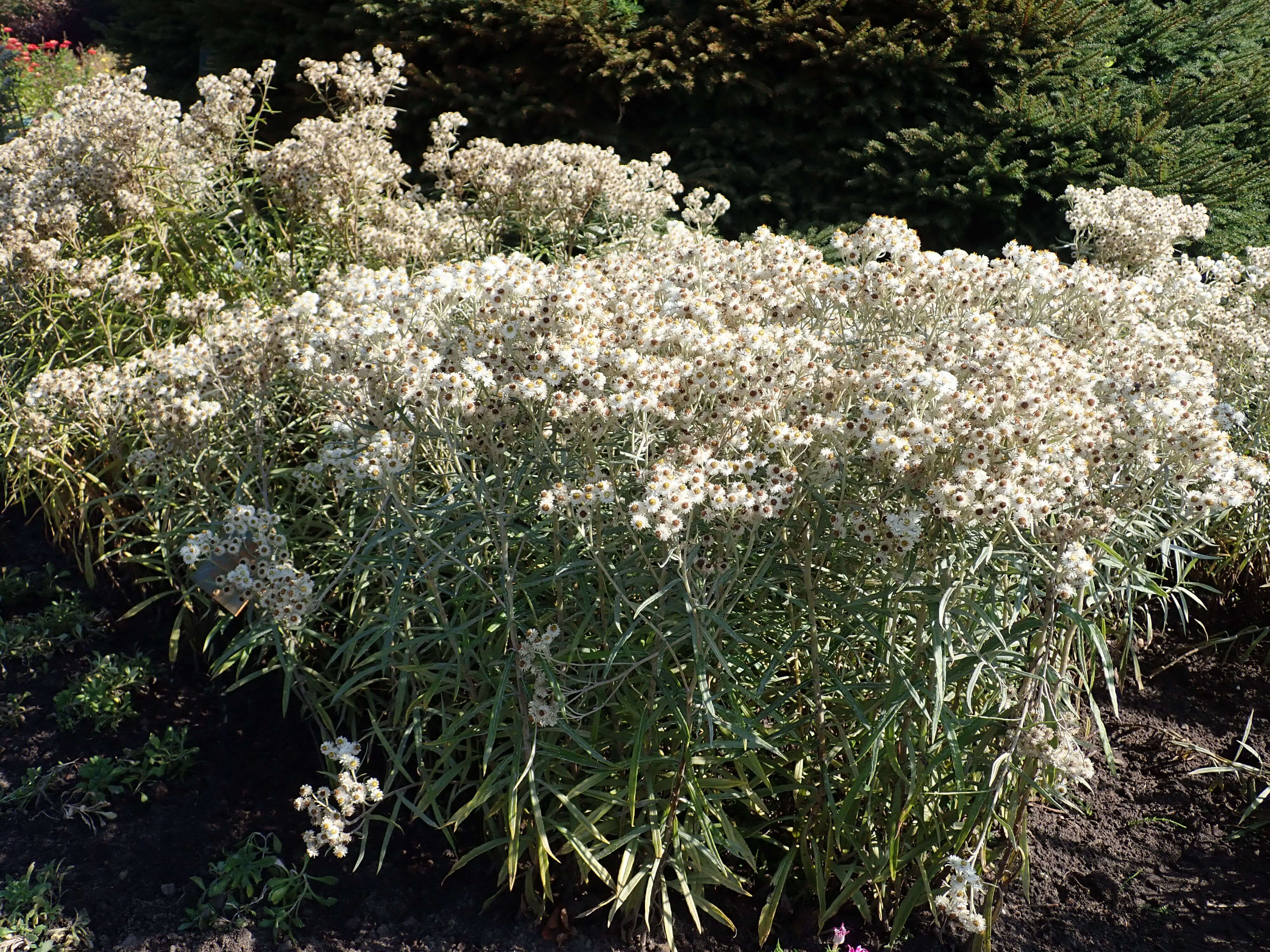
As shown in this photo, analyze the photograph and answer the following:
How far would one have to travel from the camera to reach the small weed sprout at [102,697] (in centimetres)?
347

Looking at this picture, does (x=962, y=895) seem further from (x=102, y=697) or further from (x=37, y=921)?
(x=102, y=697)

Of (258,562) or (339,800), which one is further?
(258,562)

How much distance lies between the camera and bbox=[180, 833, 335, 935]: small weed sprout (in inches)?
112

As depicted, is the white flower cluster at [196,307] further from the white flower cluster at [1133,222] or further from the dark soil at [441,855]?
the white flower cluster at [1133,222]

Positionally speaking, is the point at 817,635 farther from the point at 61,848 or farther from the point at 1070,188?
the point at 1070,188

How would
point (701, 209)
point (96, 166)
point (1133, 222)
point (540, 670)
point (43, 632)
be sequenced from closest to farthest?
point (540, 670) < point (43, 632) < point (96, 166) < point (1133, 222) < point (701, 209)

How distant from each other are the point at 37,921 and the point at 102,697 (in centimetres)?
82

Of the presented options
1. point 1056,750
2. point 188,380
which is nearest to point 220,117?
point 188,380

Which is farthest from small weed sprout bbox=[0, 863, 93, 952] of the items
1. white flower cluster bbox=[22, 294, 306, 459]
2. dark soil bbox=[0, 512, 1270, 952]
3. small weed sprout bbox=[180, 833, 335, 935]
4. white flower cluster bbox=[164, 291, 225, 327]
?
white flower cluster bbox=[164, 291, 225, 327]

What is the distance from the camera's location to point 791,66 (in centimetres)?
638

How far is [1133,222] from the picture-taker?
14.1 ft

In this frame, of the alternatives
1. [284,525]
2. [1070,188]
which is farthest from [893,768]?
[1070,188]

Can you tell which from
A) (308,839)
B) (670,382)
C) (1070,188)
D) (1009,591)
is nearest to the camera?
(670,382)

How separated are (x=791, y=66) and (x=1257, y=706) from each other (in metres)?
4.49
